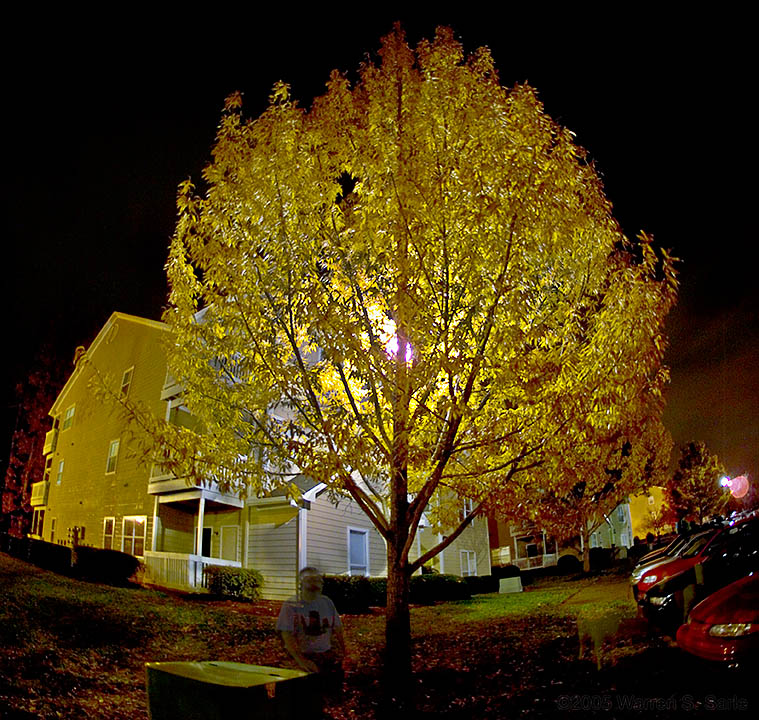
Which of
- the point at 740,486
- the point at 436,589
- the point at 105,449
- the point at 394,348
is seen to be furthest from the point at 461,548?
the point at 740,486

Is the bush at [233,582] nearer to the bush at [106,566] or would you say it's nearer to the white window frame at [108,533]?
the bush at [106,566]

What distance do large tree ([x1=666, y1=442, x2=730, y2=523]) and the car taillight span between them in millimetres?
51636

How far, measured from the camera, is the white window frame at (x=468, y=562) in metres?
25.2

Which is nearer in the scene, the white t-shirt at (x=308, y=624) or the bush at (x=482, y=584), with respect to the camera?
the white t-shirt at (x=308, y=624)

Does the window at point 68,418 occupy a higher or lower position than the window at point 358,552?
higher

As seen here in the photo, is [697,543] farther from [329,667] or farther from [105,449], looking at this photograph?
[105,449]

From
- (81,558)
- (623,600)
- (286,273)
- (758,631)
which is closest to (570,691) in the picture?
(758,631)

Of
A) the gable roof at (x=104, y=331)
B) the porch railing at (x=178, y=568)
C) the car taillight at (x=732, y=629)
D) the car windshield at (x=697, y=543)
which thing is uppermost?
the gable roof at (x=104, y=331)

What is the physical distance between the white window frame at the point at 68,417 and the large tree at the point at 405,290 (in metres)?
23.0

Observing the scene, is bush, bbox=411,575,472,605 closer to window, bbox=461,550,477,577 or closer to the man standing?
window, bbox=461,550,477,577

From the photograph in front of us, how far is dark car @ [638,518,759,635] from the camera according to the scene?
9508 mm

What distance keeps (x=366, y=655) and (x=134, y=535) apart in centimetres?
1319

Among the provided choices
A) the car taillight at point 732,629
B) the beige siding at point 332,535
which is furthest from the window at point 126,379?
the car taillight at point 732,629

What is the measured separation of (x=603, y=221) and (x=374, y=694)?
22.0 feet
